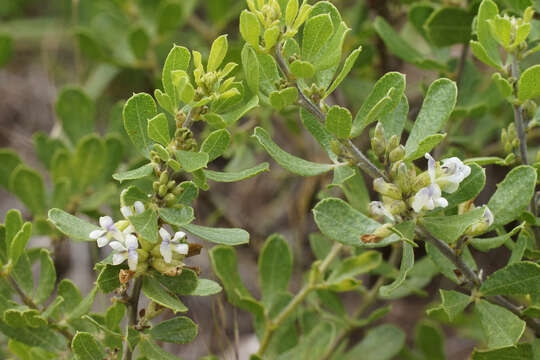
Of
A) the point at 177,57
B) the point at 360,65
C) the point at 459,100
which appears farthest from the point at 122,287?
the point at 360,65

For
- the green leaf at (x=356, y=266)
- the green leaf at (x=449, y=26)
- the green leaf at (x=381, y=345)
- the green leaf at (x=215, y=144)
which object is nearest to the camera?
the green leaf at (x=215, y=144)

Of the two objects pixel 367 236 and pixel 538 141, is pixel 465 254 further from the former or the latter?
pixel 538 141

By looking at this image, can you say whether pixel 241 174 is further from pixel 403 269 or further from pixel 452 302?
pixel 452 302

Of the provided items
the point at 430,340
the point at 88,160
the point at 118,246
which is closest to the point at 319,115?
the point at 118,246

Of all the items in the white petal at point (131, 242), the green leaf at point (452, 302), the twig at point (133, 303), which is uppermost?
the white petal at point (131, 242)

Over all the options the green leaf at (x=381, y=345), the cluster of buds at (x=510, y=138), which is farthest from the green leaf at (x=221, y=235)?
the green leaf at (x=381, y=345)

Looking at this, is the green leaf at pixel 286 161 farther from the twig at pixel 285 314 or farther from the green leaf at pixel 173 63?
the twig at pixel 285 314
